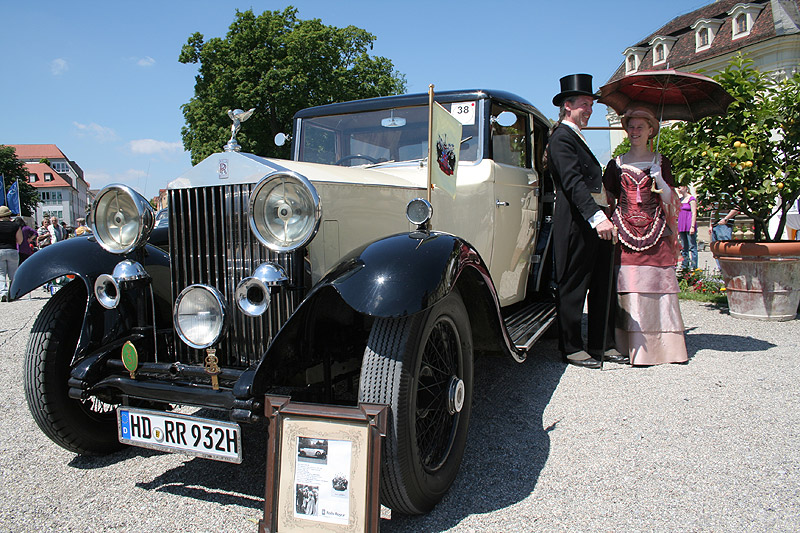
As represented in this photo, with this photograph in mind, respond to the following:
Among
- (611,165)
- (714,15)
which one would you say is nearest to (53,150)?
(714,15)

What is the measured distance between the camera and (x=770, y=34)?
19781 mm

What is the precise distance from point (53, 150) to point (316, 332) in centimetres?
10707

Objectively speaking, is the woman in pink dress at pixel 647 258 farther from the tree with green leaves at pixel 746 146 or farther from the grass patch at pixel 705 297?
the grass patch at pixel 705 297

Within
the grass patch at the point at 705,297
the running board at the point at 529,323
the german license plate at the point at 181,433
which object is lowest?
the grass patch at the point at 705,297

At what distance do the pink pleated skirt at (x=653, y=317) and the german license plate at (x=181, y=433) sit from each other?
119 inches

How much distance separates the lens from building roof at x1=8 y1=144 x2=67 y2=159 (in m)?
88.8

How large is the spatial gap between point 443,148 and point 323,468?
1581 mm

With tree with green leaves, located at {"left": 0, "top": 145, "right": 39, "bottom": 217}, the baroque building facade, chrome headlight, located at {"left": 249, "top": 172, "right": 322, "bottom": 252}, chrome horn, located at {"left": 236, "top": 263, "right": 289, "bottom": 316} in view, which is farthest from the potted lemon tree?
tree with green leaves, located at {"left": 0, "top": 145, "right": 39, "bottom": 217}

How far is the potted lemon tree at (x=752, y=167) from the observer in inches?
202

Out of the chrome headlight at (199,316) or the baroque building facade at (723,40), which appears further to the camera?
the baroque building facade at (723,40)

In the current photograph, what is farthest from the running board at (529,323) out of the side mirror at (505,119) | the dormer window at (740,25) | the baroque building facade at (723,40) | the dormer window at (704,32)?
the dormer window at (704,32)

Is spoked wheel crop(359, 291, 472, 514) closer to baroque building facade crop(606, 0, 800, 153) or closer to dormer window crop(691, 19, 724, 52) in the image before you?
baroque building facade crop(606, 0, 800, 153)

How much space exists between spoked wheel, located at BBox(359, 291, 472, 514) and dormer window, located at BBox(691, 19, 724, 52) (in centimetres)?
2741

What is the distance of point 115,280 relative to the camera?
2.41m
